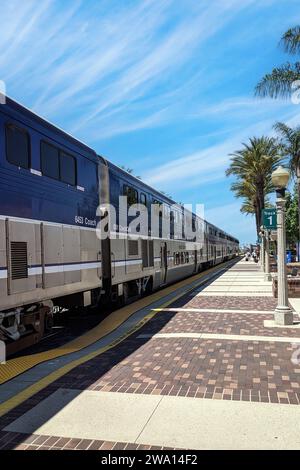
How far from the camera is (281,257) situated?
9.45 m

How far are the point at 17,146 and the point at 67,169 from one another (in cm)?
189

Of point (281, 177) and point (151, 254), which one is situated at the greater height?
point (281, 177)

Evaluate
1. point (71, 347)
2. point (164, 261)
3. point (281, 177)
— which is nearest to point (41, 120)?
point (71, 347)

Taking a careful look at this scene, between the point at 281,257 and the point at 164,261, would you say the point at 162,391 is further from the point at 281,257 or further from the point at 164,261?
the point at 164,261

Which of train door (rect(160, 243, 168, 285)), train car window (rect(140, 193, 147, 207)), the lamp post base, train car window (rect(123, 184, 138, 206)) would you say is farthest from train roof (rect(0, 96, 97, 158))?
train door (rect(160, 243, 168, 285))

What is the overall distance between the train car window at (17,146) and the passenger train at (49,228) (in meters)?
0.01

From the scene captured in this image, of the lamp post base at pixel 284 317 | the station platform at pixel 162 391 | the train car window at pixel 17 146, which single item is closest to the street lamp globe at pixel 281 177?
the lamp post base at pixel 284 317

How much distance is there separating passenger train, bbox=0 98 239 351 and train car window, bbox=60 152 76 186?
2cm

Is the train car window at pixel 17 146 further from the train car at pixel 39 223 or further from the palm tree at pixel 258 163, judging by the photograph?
the palm tree at pixel 258 163

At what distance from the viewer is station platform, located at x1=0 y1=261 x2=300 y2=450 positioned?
412 cm

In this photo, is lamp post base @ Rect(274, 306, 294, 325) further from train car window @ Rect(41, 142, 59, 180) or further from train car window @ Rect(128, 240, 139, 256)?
train car window @ Rect(41, 142, 59, 180)
